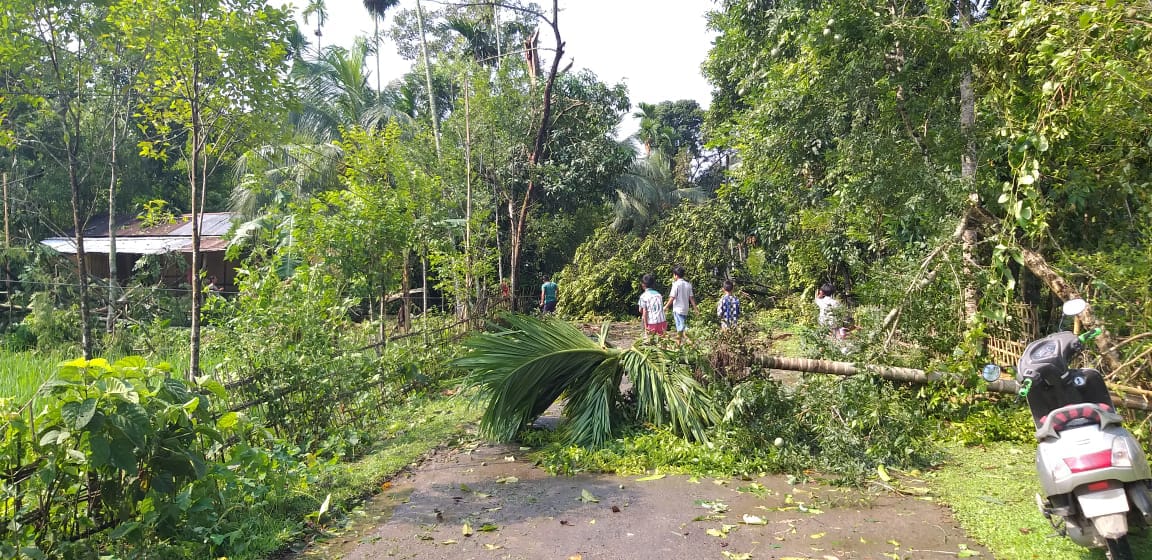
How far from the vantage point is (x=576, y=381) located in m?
6.61

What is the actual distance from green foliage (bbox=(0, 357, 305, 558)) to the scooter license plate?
14.5 ft

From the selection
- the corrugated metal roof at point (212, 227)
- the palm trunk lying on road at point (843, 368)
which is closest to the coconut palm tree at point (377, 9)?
the corrugated metal roof at point (212, 227)

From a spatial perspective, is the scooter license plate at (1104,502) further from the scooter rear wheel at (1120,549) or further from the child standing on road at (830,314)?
the child standing on road at (830,314)

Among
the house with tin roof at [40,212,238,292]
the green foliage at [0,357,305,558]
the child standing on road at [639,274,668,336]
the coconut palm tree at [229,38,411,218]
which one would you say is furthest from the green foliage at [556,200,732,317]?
the green foliage at [0,357,305,558]

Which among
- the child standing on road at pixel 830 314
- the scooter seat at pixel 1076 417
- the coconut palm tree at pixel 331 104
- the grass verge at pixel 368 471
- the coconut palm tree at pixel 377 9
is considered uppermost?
the coconut palm tree at pixel 377 9

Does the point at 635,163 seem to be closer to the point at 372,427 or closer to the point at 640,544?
the point at 372,427

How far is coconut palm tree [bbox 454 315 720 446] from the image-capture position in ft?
20.1

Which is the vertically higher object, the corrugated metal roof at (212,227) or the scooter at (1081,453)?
the corrugated metal roof at (212,227)

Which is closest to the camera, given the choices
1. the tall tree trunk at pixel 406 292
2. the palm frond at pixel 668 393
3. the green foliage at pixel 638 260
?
the palm frond at pixel 668 393

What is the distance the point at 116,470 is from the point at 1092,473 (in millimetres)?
4798

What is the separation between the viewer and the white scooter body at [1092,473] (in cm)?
337

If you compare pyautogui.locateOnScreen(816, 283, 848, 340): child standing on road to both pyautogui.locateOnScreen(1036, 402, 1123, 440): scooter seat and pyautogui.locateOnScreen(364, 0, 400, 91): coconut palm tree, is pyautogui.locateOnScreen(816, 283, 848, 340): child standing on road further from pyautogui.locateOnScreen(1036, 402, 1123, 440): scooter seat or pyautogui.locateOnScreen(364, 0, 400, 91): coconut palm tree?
pyautogui.locateOnScreen(364, 0, 400, 91): coconut palm tree

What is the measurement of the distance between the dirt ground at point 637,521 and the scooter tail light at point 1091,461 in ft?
2.35

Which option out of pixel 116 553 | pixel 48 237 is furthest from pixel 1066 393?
pixel 48 237
